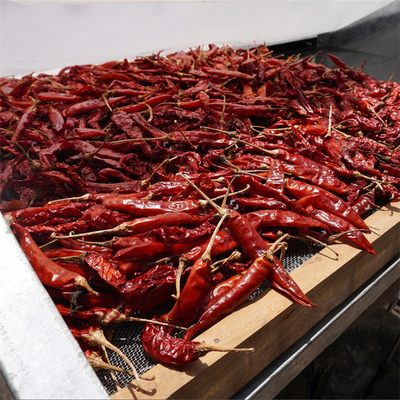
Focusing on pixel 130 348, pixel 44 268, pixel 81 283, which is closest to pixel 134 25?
pixel 44 268

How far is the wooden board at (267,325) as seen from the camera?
129cm

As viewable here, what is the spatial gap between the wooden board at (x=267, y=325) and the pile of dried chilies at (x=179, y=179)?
7cm

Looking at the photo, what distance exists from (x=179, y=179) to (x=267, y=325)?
1051 millimetres

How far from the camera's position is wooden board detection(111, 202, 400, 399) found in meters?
1.29

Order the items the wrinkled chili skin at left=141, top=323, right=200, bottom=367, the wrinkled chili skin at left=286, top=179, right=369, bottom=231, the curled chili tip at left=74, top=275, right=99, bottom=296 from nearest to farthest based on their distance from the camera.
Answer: the wrinkled chili skin at left=141, top=323, right=200, bottom=367 < the curled chili tip at left=74, top=275, right=99, bottom=296 < the wrinkled chili skin at left=286, top=179, right=369, bottom=231

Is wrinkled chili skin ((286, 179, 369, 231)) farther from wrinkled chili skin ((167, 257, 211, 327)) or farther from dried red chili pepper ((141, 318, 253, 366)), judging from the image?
dried red chili pepper ((141, 318, 253, 366))

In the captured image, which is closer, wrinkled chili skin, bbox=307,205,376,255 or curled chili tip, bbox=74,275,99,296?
curled chili tip, bbox=74,275,99,296

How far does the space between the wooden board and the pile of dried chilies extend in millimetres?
70

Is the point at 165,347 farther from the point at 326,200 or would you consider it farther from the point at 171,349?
the point at 326,200

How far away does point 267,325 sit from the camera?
4.98 feet

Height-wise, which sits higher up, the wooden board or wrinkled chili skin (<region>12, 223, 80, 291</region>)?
wrinkled chili skin (<region>12, 223, 80, 291</region>)

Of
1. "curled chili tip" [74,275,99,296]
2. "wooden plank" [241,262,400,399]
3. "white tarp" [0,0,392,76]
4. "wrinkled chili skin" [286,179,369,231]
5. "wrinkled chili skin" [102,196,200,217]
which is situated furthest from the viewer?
"white tarp" [0,0,392,76]

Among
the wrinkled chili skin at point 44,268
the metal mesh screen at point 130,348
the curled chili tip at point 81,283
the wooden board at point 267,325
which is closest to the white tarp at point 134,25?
the wrinkled chili skin at point 44,268

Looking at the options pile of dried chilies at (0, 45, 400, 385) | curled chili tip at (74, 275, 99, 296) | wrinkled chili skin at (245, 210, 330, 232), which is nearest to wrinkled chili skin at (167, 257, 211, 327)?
pile of dried chilies at (0, 45, 400, 385)
